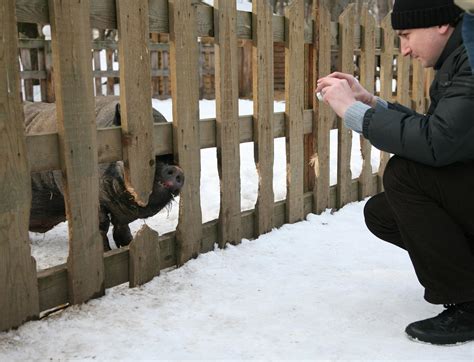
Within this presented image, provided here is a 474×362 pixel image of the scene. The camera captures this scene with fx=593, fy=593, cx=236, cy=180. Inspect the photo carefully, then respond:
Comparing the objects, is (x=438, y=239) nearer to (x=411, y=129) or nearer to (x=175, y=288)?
(x=411, y=129)

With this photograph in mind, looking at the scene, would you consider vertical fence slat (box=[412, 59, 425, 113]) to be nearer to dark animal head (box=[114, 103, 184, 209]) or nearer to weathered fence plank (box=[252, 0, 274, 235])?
weathered fence plank (box=[252, 0, 274, 235])

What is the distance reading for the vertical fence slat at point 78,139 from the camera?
2.92 meters

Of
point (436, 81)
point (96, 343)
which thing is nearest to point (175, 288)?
point (96, 343)

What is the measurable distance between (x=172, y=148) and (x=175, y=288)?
34.8 inches

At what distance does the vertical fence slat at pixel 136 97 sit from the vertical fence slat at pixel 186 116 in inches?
9.6

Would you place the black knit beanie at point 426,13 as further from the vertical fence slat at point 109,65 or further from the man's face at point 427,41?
the vertical fence slat at point 109,65

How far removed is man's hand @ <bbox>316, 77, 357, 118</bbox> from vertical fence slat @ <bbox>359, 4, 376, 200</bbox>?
320cm

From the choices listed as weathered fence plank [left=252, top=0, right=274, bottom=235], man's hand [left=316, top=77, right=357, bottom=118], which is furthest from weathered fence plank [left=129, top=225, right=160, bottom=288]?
man's hand [left=316, top=77, right=357, bottom=118]

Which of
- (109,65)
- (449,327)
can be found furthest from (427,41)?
(109,65)

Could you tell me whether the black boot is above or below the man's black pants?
below

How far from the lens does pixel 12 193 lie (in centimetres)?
277

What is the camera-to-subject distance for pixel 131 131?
11.0ft

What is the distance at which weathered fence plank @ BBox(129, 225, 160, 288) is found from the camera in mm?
3436

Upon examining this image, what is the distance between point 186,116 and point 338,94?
1341mm
